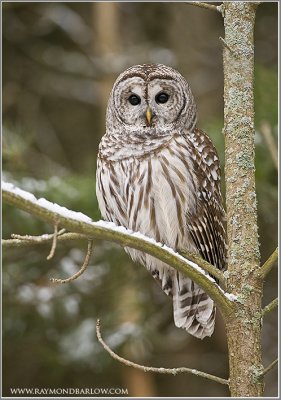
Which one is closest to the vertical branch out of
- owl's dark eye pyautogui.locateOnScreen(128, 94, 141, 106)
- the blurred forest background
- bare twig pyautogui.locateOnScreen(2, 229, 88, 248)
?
bare twig pyautogui.locateOnScreen(2, 229, 88, 248)

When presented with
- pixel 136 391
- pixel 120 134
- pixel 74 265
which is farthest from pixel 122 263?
pixel 120 134

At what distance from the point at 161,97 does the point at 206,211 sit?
487 mm

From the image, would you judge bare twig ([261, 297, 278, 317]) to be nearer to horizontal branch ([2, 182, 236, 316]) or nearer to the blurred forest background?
horizontal branch ([2, 182, 236, 316])

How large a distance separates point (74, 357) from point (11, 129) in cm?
148

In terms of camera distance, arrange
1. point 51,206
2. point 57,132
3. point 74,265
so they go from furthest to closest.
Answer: point 57,132 < point 74,265 < point 51,206

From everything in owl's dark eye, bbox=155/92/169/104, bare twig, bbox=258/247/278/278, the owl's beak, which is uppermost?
owl's dark eye, bbox=155/92/169/104

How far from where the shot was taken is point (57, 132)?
6.75 meters

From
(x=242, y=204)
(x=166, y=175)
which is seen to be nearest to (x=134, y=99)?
(x=166, y=175)

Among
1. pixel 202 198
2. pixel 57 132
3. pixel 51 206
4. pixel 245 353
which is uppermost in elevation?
pixel 57 132

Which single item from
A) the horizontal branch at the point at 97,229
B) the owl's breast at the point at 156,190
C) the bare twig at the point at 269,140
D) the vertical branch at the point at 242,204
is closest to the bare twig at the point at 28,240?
the horizontal branch at the point at 97,229

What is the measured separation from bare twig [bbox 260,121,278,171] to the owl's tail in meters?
0.80

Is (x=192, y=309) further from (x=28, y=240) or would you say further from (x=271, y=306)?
(x=28, y=240)

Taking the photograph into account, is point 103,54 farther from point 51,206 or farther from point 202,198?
point 51,206

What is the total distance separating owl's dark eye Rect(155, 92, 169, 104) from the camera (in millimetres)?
3062
